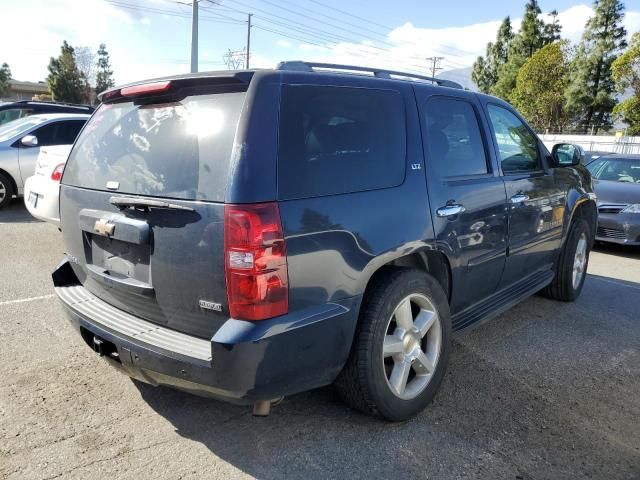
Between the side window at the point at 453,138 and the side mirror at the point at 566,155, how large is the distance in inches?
53.6

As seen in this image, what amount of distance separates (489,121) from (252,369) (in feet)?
9.01

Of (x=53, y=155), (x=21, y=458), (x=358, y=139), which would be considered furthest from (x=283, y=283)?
(x=53, y=155)

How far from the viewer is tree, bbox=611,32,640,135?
34.2 m

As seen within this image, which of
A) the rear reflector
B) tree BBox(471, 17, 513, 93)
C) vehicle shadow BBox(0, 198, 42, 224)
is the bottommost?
vehicle shadow BBox(0, 198, 42, 224)

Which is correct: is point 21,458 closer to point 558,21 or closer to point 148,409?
point 148,409

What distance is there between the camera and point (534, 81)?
44844 mm

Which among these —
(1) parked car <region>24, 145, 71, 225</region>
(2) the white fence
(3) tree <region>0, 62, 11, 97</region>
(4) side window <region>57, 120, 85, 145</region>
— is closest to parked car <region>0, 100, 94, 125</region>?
(4) side window <region>57, 120, 85, 145</region>

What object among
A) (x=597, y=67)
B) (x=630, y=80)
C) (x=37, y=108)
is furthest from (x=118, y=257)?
(x=597, y=67)

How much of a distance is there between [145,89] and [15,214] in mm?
7541

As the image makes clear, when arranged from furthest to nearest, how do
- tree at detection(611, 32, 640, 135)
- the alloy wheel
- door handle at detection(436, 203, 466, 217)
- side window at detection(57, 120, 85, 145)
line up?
1. tree at detection(611, 32, 640, 135)
2. side window at detection(57, 120, 85, 145)
3. door handle at detection(436, 203, 466, 217)
4. the alloy wheel

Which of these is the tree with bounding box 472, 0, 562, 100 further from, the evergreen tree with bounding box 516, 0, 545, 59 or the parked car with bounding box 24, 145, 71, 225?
the parked car with bounding box 24, 145, 71, 225

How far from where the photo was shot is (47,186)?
632cm

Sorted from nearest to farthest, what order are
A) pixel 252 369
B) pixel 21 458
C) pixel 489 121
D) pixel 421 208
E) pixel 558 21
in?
pixel 252 369 → pixel 21 458 → pixel 421 208 → pixel 489 121 → pixel 558 21

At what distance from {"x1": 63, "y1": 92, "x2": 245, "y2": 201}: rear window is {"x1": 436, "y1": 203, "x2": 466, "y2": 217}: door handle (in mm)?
1410
